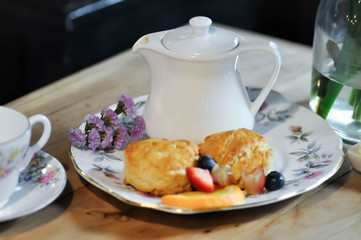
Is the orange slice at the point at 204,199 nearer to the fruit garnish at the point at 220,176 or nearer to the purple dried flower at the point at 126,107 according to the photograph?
the fruit garnish at the point at 220,176

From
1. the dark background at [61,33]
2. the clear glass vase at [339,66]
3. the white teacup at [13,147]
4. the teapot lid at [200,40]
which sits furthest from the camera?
the dark background at [61,33]

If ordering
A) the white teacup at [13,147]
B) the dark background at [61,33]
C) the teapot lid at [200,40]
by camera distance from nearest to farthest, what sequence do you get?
the white teacup at [13,147], the teapot lid at [200,40], the dark background at [61,33]

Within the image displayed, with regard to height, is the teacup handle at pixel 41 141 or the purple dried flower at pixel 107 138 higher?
the teacup handle at pixel 41 141

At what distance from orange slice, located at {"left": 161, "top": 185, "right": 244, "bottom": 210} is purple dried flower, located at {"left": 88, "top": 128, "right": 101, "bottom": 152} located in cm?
19

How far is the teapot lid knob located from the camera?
816 mm

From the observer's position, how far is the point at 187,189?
A: 2.42 ft

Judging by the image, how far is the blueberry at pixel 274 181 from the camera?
2.44 ft

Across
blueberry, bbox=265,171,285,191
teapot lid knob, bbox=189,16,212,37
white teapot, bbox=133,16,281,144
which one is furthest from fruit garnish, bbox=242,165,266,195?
teapot lid knob, bbox=189,16,212,37

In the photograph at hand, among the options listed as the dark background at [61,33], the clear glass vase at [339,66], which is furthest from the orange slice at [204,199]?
the dark background at [61,33]

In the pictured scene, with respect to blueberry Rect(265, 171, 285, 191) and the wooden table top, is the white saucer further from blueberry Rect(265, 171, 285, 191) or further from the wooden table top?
blueberry Rect(265, 171, 285, 191)

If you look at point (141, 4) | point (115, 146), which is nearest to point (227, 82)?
point (115, 146)

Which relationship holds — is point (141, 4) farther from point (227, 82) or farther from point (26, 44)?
point (227, 82)

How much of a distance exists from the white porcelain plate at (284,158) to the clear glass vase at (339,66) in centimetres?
5

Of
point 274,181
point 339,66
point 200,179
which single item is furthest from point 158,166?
point 339,66
